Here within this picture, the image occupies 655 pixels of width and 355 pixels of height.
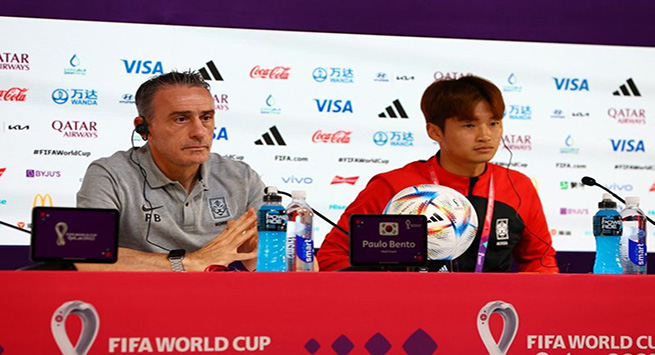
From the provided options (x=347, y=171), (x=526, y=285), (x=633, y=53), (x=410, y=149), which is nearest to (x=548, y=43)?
(x=633, y=53)

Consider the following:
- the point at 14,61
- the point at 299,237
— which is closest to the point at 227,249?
the point at 299,237

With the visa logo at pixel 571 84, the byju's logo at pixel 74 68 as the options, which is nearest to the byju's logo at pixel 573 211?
the visa logo at pixel 571 84

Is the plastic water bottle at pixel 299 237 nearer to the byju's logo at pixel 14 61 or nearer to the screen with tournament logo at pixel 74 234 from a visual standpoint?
the screen with tournament logo at pixel 74 234

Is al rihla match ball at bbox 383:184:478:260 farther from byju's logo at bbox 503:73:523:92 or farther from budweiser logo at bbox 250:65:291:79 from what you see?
byju's logo at bbox 503:73:523:92

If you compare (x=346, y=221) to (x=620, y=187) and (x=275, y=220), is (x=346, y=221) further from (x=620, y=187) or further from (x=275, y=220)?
(x=620, y=187)

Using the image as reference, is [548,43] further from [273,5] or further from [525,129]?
[273,5]

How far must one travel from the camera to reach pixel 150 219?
103 inches

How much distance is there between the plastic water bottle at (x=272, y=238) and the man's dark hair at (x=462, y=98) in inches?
40.6

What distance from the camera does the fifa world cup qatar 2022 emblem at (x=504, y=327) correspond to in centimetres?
164

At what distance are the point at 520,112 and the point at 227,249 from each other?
2.63m

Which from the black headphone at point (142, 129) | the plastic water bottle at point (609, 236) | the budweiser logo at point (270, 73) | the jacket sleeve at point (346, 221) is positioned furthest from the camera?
the budweiser logo at point (270, 73)

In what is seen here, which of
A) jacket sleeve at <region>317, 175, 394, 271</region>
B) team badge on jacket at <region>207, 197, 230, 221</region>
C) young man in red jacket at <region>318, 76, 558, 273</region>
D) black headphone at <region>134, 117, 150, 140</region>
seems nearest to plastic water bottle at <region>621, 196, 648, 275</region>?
young man in red jacket at <region>318, 76, 558, 273</region>

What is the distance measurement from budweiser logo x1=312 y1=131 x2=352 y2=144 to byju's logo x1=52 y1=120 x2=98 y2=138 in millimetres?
1180

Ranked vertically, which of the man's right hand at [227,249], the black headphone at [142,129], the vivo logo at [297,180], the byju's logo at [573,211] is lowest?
the man's right hand at [227,249]
